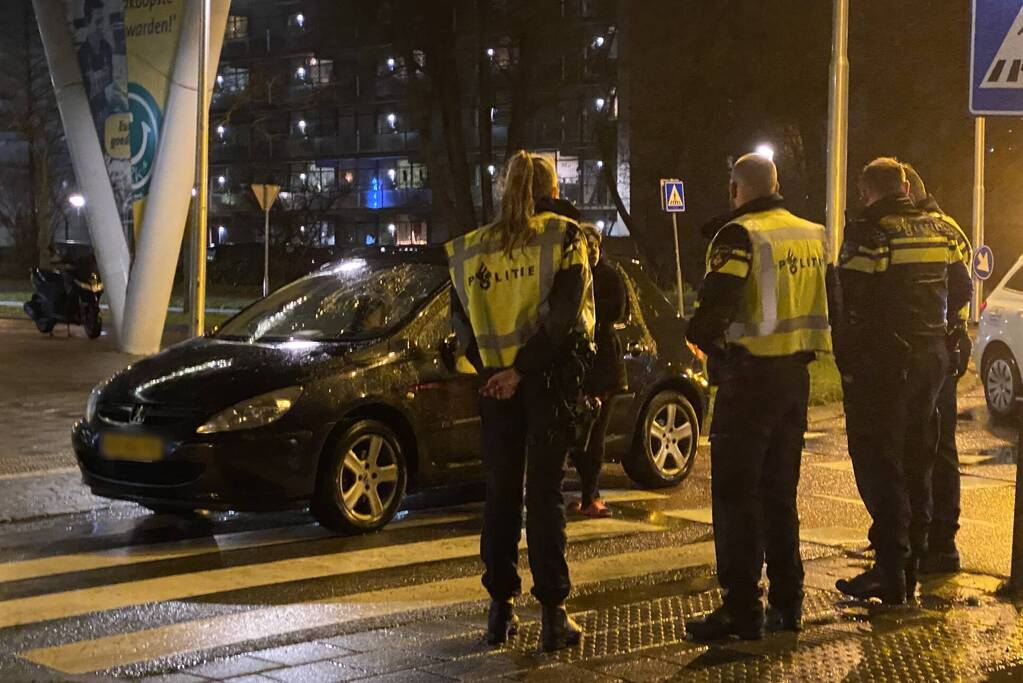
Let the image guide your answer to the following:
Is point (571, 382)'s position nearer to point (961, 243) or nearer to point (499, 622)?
point (499, 622)

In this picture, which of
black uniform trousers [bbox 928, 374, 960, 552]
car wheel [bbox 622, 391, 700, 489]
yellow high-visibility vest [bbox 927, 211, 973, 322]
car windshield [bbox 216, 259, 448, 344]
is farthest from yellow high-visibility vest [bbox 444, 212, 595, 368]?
car wheel [bbox 622, 391, 700, 489]

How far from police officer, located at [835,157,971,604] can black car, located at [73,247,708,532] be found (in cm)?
226

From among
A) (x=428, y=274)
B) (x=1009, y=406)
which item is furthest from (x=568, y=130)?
(x=428, y=274)

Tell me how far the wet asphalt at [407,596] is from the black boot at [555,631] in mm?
76

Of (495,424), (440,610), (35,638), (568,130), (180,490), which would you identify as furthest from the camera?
(568,130)

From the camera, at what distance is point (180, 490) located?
805cm

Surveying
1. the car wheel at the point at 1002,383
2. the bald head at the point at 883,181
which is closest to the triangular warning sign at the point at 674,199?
the car wheel at the point at 1002,383

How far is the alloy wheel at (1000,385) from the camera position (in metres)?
14.7

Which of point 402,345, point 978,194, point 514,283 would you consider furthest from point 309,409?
point 978,194

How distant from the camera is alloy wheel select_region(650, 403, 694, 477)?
33.1 feet

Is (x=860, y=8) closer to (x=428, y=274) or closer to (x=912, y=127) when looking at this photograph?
(x=912, y=127)

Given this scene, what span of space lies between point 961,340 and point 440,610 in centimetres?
277

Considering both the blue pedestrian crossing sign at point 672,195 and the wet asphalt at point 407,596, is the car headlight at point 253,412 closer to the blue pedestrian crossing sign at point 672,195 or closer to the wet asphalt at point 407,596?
the wet asphalt at point 407,596

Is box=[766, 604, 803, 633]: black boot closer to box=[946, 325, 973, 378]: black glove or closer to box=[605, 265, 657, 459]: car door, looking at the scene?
box=[946, 325, 973, 378]: black glove
